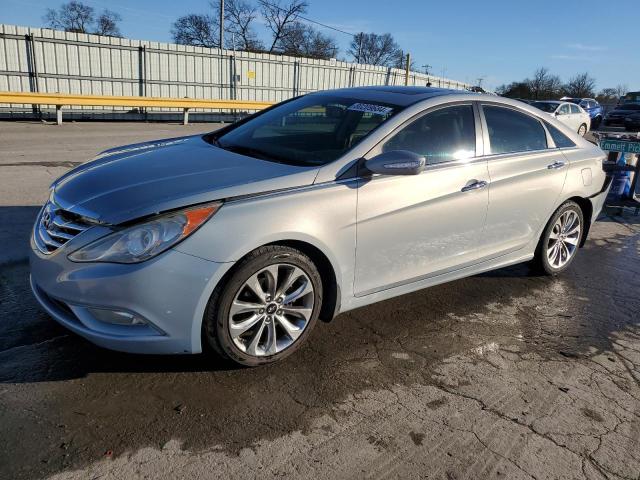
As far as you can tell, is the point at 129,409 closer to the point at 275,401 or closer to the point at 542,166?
the point at 275,401

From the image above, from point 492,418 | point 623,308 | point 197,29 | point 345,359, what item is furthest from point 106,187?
point 197,29

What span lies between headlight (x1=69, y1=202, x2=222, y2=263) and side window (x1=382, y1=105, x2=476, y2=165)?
1.44 metres

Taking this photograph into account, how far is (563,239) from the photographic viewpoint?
4938 mm

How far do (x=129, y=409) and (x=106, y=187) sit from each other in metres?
1.24

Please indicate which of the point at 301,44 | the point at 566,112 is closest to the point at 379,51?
the point at 301,44

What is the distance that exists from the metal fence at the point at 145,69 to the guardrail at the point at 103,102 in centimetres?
152

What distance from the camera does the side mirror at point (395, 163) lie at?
3.20 m

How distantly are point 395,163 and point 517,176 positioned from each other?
149 centimetres

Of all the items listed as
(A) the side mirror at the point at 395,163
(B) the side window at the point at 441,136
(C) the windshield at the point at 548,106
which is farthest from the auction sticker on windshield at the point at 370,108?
(C) the windshield at the point at 548,106

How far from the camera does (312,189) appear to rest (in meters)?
3.06

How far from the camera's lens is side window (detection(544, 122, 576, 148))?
4.73 meters

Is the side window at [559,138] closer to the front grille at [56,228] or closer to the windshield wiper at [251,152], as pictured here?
the windshield wiper at [251,152]

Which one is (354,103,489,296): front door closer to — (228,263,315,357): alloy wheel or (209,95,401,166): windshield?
(209,95,401,166): windshield

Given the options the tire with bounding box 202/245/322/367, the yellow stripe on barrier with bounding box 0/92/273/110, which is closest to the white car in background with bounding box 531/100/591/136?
the yellow stripe on barrier with bounding box 0/92/273/110
